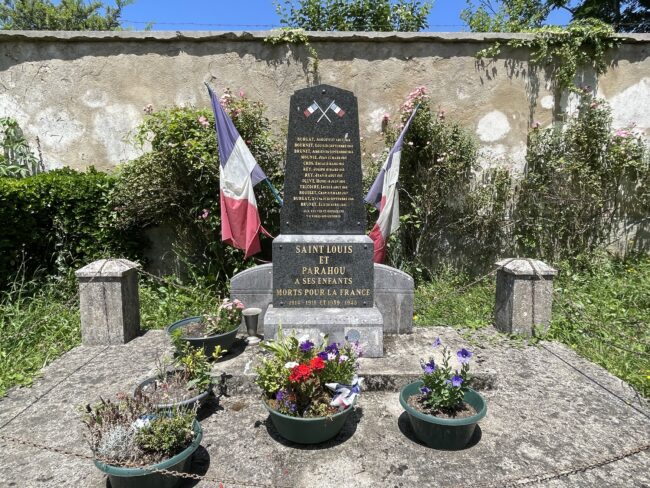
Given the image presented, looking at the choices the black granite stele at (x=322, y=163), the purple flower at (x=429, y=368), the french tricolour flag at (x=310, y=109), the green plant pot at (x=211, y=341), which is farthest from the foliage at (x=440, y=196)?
the purple flower at (x=429, y=368)

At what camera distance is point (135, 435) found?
205 cm

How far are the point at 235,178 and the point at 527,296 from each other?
3155mm

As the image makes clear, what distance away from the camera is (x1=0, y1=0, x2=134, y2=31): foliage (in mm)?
18281

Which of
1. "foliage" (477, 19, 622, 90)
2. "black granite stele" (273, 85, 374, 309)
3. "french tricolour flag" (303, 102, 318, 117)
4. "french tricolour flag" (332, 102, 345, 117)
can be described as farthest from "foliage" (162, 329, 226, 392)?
"foliage" (477, 19, 622, 90)

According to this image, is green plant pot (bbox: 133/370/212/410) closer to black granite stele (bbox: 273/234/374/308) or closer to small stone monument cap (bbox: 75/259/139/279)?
black granite stele (bbox: 273/234/374/308)

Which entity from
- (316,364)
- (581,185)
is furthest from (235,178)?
(581,185)

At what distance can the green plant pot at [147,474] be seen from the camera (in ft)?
6.34

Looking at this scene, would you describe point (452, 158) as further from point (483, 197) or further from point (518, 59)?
point (518, 59)

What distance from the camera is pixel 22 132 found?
596 centimetres

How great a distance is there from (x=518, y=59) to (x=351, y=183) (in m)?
4.06

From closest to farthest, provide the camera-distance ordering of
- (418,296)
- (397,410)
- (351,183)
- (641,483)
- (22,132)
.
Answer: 1. (641,483)
2. (397,410)
3. (351,183)
4. (418,296)
5. (22,132)

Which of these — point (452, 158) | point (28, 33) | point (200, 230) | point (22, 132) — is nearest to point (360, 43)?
point (452, 158)

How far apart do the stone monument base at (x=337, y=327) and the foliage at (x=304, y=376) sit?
2.51ft

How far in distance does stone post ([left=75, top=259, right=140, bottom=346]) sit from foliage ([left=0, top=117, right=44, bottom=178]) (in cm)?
304
